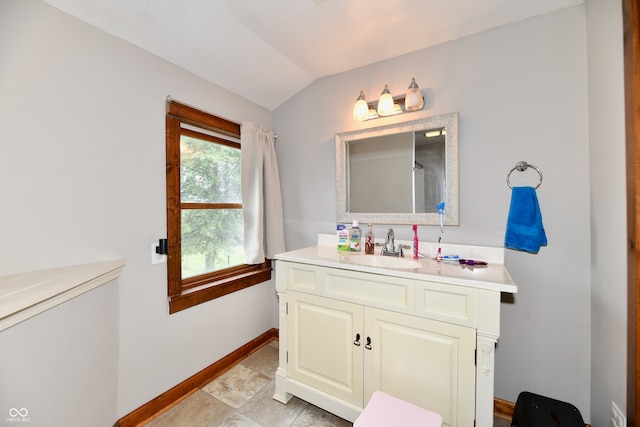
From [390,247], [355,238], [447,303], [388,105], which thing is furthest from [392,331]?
[388,105]

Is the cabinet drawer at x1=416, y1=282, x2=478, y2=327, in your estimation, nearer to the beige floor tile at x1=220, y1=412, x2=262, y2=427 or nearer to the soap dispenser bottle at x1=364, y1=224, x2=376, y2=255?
the soap dispenser bottle at x1=364, y1=224, x2=376, y2=255

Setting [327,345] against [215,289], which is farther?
[215,289]

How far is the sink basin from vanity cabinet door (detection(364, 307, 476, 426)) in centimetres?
33

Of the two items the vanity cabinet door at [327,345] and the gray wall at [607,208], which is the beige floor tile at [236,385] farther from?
the gray wall at [607,208]

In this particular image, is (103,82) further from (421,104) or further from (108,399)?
(421,104)

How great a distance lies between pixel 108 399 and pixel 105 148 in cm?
130

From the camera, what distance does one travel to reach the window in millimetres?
1578

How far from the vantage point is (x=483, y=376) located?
103 cm

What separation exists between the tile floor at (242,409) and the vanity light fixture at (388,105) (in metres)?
1.97

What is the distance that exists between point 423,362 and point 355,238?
85 cm

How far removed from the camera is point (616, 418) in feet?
3.24

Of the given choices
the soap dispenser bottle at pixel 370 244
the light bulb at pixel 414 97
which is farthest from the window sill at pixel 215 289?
the light bulb at pixel 414 97

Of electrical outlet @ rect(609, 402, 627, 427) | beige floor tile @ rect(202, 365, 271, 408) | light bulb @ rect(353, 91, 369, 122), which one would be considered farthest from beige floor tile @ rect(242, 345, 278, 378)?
light bulb @ rect(353, 91, 369, 122)

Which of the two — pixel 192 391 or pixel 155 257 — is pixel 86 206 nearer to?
pixel 155 257
